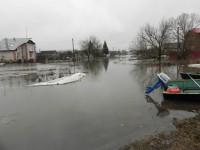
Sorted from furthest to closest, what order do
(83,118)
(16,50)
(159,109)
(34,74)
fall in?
1. (16,50)
2. (34,74)
3. (159,109)
4. (83,118)

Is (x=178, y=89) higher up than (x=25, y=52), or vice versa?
(x=25, y=52)

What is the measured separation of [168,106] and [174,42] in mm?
45798

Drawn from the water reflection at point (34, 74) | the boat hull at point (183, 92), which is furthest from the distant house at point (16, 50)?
the boat hull at point (183, 92)

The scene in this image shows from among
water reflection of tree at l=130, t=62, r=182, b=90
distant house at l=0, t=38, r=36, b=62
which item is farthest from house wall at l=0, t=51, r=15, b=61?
water reflection of tree at l=130, t=62, r=182, b=90

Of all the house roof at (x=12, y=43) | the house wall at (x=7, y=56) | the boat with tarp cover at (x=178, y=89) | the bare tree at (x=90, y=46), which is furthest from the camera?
the bare tree at (x=90, y=46)

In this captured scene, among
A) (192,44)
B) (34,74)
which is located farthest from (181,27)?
(34,74)

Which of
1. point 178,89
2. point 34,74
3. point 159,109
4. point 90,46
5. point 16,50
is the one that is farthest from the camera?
point 90,46

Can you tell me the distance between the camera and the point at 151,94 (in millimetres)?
14648

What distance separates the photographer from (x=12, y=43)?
216ft

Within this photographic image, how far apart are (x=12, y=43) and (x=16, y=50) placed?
12.0ft

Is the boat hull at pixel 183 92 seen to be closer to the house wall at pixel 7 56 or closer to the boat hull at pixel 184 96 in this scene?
the boat hull at pixel 184 96

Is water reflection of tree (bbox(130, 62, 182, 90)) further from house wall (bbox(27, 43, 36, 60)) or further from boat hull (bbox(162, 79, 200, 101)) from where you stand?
house wall (bbox(27, 43, 36, 60))

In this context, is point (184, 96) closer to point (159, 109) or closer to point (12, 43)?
point (159, 109)

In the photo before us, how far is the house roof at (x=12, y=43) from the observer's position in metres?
63.6
